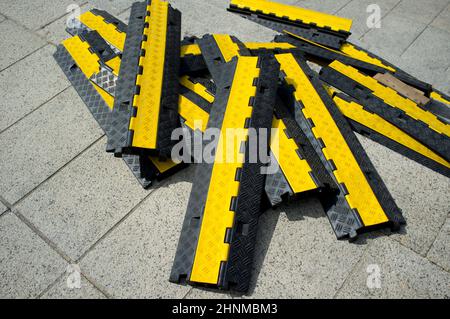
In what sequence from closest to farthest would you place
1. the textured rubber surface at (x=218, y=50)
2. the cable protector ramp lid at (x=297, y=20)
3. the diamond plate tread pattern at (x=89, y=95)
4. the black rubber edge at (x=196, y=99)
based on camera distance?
1. the diamond plate tread pattern at (x=89, y=95)
2. the black rubber edge at (x=196, y=99)
3. the textured rubber surface at (x=218, y=50)
4. the cable protector ramp lid at (x=297, y=20)

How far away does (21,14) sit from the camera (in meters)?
8.45

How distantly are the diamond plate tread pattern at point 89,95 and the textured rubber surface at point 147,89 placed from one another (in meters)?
0.55

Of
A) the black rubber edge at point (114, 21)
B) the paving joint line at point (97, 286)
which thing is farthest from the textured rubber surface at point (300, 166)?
the black rubber edge at point (114, 21)

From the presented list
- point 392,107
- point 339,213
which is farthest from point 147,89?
point 392,107

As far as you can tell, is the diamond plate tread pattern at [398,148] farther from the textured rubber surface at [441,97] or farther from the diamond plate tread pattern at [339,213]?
the textured rubber surface at [441,97]

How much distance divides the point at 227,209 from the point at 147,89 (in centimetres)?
225

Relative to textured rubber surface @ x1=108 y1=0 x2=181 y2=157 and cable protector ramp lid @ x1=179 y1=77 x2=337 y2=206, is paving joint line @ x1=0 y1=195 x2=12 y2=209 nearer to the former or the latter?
textured rubber surface @ x1=108 y1=0 x2=181 y2=157

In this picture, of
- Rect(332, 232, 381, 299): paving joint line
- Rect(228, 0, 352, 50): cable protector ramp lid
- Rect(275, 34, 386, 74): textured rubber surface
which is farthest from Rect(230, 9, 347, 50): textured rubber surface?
Rect(332, 232, 381, 299): paving joint line

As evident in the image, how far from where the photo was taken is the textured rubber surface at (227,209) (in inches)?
164

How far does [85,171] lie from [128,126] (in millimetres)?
1248

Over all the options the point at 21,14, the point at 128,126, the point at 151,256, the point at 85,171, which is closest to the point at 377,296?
the point at 151,256

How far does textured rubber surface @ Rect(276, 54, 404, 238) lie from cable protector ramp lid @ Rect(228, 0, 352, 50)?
1.86 metres
